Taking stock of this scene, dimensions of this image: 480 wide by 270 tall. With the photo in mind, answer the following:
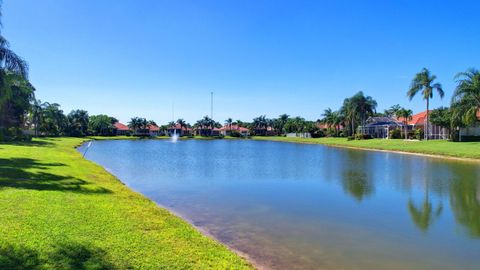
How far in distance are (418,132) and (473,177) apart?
45.2 meters

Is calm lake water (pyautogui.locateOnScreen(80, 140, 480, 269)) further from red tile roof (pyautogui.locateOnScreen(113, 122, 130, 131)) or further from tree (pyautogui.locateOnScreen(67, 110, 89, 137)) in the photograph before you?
red tile roof (pyautogui.locateOnScreen(113, 122, 130, 131))

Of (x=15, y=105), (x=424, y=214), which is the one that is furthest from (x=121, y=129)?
(x=424, y=214)

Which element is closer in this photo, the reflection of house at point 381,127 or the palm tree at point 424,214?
the palm tree at point 424,214

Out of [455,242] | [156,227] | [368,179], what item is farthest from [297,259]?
[368,179]

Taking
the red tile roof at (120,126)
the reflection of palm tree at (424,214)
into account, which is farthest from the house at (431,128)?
the red tile roof at (120,126)

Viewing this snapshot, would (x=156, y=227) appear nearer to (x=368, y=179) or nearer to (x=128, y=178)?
(x=128, y=178)

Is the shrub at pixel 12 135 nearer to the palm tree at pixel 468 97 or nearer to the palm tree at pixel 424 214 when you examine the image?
the palm tree at pixel 424 214

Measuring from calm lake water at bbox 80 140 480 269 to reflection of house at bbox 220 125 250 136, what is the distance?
395 feet

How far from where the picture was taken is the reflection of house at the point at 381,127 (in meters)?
82.6

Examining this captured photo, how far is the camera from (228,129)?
15238 centimetres

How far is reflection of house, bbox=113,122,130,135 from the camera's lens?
136m

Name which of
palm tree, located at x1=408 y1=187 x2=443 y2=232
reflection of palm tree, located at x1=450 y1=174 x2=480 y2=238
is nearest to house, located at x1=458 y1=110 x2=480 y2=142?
reflection of palm tree, located at x1=450 y1=174 x2=480 y2=238

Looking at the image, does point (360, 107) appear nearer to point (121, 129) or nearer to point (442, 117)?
point (442, 117)

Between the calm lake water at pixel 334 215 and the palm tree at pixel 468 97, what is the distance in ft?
91.8
